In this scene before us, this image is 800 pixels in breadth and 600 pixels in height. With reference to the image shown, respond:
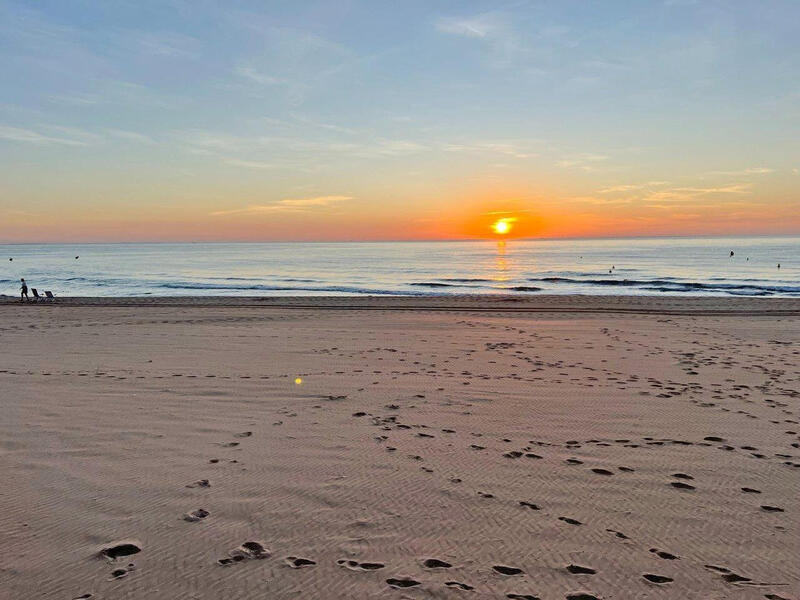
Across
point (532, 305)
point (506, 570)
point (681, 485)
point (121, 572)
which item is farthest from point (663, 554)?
point (532, 305)

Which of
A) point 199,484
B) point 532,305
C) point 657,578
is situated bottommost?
point 657,578

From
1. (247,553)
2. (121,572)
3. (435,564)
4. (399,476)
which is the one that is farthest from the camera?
(399,476)

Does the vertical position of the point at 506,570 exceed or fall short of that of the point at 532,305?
it falls short

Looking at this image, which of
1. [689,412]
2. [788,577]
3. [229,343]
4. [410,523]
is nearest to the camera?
[788,577]

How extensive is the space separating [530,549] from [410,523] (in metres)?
0.95

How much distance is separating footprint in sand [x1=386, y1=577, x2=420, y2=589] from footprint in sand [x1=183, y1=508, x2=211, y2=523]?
1.73 m

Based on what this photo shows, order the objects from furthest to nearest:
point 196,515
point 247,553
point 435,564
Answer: point 196,515 < point 247,553 < point 435,564

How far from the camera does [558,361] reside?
1130 cm

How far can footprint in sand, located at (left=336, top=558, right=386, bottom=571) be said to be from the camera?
362 cm

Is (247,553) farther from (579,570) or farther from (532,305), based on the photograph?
(532,305)

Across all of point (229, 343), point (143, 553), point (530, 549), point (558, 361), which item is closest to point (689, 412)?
point (558, 361)

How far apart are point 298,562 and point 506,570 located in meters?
1.43

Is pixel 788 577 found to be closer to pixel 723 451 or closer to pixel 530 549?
pixel 530 549

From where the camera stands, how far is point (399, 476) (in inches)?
203
